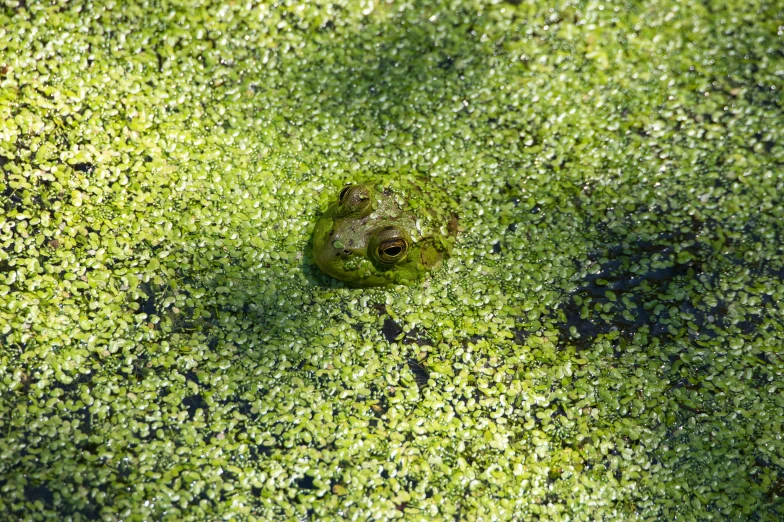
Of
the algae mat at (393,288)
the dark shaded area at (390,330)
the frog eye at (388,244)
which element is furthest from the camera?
the dark shaded area at (390,330)

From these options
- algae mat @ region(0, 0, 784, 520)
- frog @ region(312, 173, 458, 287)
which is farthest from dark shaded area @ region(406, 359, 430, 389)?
frog @ region(312, 173, 458, 287)

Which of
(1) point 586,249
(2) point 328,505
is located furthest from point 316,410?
(1) point 586,249

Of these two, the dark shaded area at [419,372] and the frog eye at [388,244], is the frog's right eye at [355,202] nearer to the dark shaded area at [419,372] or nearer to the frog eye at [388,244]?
the frog eye at [388,244]

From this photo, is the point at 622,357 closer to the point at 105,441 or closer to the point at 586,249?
the point at 586,249

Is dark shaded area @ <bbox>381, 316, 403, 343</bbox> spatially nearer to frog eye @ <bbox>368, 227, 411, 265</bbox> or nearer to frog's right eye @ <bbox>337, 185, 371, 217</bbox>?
frog eye @ <bbox>368, 227, 411, 265</bbox>

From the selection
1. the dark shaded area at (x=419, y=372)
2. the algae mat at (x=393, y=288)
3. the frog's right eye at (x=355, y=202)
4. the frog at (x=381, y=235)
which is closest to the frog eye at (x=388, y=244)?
the frog at (x=381, y=235)

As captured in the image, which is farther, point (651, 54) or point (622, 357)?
point (651, 54)

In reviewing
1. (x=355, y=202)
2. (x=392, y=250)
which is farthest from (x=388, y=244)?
(x=355, y=202)
